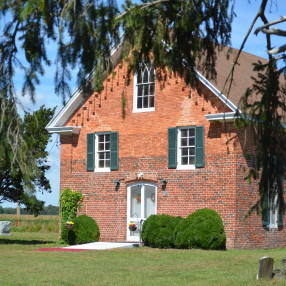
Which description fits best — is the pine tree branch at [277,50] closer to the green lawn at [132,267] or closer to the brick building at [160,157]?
the green lawn at [132,267]

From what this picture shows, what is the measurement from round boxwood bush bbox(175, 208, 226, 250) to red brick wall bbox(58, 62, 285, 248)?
1.02 metres

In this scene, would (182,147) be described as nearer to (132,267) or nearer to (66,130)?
(66,130)

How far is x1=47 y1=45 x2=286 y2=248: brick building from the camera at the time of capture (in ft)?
82.4

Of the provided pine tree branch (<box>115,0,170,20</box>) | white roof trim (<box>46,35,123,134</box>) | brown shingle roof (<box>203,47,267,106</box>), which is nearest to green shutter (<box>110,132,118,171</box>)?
white roof trim (<box>46,35,123,134</box>)

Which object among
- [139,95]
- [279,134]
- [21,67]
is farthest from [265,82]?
[139,95]

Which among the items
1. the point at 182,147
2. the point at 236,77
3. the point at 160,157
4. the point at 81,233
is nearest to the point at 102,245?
the point at 81,233

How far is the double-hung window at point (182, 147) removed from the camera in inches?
1025

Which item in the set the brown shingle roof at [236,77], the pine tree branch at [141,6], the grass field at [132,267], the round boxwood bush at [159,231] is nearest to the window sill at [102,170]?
the round boxwood bush at [159,231]

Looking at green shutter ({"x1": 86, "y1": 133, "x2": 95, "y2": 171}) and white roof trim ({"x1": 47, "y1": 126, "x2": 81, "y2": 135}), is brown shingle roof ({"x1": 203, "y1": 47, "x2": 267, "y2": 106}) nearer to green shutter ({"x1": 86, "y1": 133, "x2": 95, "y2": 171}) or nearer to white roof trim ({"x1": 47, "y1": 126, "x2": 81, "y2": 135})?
green shutter ({"x1": 86, "y1": 133, "x2": 95, "y2": 171})

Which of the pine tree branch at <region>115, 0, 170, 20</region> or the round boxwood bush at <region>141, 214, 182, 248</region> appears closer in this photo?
the pine tree branch at <region>115, 0, 170, 20</region>

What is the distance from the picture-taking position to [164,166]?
2661cm

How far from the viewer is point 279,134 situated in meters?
13.1

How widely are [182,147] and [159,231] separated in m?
3.26

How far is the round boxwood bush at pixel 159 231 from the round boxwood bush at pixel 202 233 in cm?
34
